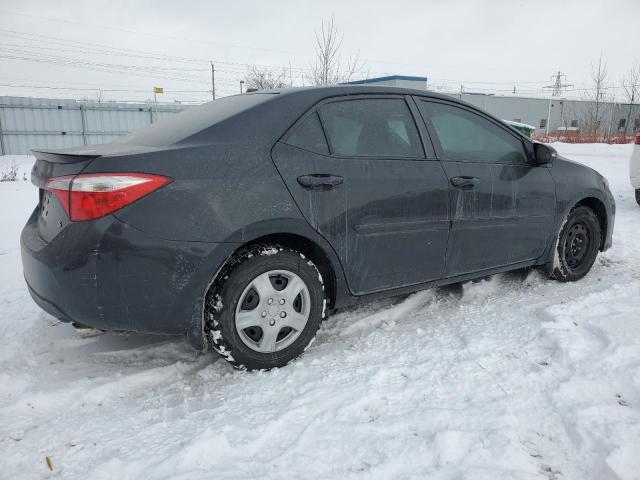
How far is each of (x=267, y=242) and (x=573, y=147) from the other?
80.3 ft

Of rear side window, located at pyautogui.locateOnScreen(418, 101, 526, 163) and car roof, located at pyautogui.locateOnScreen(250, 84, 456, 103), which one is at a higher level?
car roof, located at pyautogui.locateOnScreen(250, 84, 456, 103)

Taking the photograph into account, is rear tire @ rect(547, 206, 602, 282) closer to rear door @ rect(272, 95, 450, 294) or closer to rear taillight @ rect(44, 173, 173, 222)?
rear door @ rect(272, 95, 450, 294)

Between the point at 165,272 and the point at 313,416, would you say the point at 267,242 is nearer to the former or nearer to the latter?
the point at 165,272

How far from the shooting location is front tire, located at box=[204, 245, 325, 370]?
2.44 meters

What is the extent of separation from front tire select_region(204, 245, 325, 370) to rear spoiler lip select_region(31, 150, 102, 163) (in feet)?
2.78

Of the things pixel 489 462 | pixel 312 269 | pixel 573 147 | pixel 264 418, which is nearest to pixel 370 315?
pixel 312 269

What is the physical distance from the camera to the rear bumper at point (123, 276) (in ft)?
7.16

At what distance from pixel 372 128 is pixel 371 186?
42 centimetres

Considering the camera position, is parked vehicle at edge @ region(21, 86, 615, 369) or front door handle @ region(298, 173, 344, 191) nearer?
parked vehicle at edge @ region(21, 86, 615, 369)

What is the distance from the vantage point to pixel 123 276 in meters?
2.22

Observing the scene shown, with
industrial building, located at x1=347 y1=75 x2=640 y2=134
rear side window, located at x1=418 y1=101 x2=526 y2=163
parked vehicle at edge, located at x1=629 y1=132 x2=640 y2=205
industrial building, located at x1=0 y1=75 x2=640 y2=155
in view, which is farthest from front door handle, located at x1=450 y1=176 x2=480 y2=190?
industrial building, located at x1=347 y1=75 x2=640 y2=134

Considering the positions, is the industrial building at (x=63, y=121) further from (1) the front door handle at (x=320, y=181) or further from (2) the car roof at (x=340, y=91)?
(1) the front door handle at (x=320, y=181)

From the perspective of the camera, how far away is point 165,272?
7.45 ft

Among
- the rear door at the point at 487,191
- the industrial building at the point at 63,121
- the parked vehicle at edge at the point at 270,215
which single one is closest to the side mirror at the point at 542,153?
the rear door at the point at 487,191
